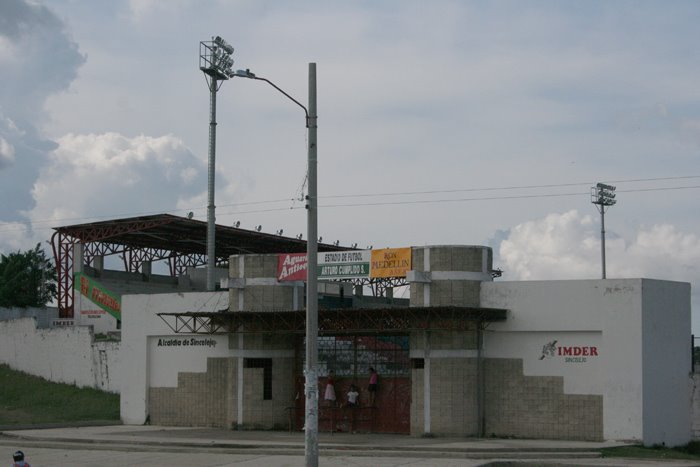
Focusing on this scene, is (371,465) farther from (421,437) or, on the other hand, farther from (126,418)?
(126,418)

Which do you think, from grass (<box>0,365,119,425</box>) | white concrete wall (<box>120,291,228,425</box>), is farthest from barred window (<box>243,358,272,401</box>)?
grass (<box>0,365,119,425</box>)

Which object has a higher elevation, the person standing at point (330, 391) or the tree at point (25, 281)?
the tree at point (25, 281)

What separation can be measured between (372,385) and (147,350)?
984cm

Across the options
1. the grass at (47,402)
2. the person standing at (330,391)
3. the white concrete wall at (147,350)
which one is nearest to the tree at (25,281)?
the grass at (47,402)

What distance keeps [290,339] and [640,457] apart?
1359 cm

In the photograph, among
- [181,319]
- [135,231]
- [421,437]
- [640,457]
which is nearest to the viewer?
[640,457]

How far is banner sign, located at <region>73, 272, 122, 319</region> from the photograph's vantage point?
2459 inches

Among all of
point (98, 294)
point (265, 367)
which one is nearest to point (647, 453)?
point (265, 367)

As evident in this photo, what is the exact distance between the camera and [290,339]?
1497 inches

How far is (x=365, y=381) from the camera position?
120 feet

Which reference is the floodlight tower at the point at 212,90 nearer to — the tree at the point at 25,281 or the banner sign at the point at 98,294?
the banner sign at the point at 98,294

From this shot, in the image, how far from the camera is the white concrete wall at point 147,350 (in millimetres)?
39719

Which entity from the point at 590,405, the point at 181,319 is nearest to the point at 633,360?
the point at 590,405

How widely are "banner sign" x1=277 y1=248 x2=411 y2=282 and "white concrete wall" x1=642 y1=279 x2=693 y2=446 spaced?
768 centimetres
